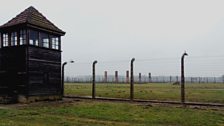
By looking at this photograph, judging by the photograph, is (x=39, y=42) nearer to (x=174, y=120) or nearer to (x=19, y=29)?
(x=19, y=29)

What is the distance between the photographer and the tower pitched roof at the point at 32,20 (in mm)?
20781

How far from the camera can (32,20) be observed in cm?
2111

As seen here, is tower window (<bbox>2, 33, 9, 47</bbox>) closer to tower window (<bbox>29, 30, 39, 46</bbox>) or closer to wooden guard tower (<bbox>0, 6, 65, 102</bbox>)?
wooden guard tower (<bbox>0, 6, 65, 102</bbox>)

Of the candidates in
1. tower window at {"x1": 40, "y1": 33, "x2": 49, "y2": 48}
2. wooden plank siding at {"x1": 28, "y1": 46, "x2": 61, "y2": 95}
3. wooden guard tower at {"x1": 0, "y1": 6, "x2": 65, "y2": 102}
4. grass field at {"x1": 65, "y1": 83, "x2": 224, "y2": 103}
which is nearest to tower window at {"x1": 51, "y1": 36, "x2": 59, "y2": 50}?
wooden guard tower at {"x1": 0, "y1": 6, "x2": 65, "y2": 102}

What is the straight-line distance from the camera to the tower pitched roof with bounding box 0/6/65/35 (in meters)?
20.8

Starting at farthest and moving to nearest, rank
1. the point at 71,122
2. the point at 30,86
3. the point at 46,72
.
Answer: the point at 46,72
the point at 30,86
the point at 71,122

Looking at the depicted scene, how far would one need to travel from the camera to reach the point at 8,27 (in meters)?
21.2

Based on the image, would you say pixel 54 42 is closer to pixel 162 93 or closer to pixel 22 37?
pixel 22 37

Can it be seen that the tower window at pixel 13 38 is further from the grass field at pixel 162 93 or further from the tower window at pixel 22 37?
the grass field at pixel 162 93

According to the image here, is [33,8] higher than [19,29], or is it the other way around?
[33,8]

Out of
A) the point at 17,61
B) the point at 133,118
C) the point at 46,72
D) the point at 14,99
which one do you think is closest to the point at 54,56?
the point at 46,72

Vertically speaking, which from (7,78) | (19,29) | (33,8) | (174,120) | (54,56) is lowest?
(174,120)

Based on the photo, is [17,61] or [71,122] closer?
[71,122]

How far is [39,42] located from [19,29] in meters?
1.64
